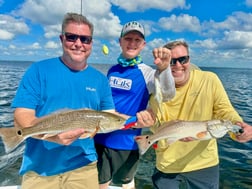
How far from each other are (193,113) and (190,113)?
42 mm

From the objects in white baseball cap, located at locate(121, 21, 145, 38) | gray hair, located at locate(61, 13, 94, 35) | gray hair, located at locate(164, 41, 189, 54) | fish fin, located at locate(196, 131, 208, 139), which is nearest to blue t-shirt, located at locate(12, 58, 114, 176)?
gray hair, located at locate(61, 13, 94, 35)

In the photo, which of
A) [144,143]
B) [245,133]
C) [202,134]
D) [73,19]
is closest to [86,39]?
[73,19]

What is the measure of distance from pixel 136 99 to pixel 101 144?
A: 3.15 ft

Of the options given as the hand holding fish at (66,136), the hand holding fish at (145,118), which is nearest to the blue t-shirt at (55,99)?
the hand holding fish at (66,136)

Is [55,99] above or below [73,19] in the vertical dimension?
below

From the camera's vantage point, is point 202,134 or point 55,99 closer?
point 55,99

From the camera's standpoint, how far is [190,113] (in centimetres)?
390

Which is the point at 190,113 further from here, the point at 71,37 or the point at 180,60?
the point at 71,37

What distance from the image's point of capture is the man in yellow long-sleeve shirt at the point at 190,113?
12.6ft

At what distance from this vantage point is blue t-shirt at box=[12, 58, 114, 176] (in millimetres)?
3146

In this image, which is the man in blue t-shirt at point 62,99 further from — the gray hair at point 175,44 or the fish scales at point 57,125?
the gray hair at point 175,44

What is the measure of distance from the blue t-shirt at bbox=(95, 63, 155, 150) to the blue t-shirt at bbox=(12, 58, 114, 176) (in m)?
0.72

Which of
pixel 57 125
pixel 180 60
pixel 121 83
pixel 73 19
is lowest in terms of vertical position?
pixel 57 125

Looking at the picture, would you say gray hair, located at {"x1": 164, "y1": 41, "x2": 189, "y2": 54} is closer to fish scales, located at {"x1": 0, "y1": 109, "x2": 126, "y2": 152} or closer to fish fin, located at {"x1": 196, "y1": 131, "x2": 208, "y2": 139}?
fish fin, located at {"x1": 196, "y1": 131, "x2": 208, "y2": 139}
